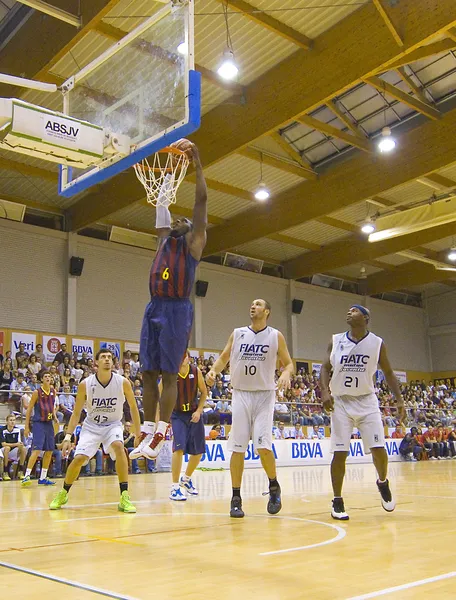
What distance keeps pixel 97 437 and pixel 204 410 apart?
1038cm

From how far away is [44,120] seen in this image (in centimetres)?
658

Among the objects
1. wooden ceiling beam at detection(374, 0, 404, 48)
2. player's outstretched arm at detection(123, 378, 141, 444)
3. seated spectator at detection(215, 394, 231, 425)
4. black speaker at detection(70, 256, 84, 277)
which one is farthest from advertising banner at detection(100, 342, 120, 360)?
player's outstretched arm at detection(123, 378, 141, 444)

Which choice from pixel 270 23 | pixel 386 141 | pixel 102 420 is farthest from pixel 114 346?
pixel 102 420

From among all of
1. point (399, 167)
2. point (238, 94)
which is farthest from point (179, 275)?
point (399, 167)

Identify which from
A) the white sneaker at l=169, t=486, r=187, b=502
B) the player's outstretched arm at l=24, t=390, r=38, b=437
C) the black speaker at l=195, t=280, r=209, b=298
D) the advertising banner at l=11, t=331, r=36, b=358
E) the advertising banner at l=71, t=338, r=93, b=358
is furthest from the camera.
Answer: the black speaker at l=195, t=280, r=209, b=298

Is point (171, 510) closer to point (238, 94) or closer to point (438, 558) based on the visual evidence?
point (438, 558)

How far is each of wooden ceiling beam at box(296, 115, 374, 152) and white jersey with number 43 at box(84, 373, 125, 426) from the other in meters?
11.9

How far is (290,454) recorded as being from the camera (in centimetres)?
1975

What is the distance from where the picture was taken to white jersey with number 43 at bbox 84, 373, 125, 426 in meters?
8.09

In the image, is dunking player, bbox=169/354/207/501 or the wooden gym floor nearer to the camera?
the wooden gym floor

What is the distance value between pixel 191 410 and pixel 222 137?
10.4m

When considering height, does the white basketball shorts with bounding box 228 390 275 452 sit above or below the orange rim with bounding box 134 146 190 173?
below

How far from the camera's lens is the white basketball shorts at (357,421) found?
702 cm

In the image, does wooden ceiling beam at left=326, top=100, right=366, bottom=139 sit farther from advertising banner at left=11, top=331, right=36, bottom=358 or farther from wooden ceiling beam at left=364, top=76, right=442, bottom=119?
advertising banner at left=11, top=331, right=36, bottom=358
